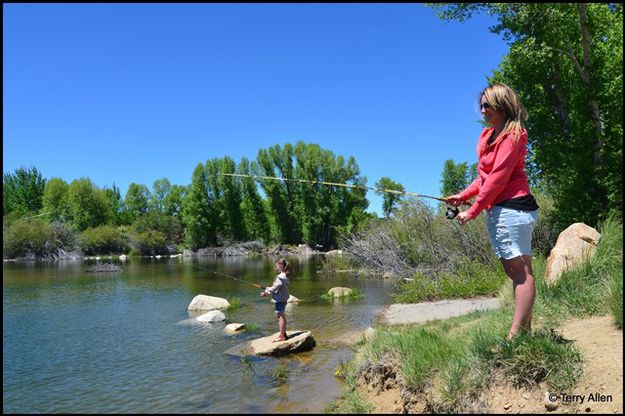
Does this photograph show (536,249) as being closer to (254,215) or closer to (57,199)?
(254,215)

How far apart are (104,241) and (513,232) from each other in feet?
191

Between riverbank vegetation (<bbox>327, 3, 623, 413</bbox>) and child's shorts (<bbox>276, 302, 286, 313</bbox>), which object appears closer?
riverbank vegetation (<bbox>327, 3, 623, 413</bbox>)

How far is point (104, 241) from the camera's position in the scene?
2223 inches

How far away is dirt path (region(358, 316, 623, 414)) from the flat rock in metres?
4.08

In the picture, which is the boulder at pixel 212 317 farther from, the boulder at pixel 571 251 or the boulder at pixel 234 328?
the boulder at pixel 571 251

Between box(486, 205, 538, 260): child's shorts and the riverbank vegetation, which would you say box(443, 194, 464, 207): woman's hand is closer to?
box(486, 205, 538, 260): child's shorts

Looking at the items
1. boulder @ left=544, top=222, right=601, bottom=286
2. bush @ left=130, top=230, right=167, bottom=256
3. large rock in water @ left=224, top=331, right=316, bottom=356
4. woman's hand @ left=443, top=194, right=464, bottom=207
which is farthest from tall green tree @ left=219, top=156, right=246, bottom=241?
woman's hand @ left=443, top=194, right=464, bottom=207

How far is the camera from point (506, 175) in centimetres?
437

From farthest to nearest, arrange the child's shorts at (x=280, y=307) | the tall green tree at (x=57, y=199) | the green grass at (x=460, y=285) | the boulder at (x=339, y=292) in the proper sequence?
1. the tall green tree at (x=57, y=199)
2. the boulder at (x=339, y=292)
3. the green grass at (x=460, y=285)
4. the child's shorts at (x=280, y=307)

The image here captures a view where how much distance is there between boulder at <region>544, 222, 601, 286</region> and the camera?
723 centimetres

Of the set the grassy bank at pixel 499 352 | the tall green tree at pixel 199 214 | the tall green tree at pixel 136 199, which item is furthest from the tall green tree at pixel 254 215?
the grassy bank at pixel 499 352

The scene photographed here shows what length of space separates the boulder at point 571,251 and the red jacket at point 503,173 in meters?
2.98

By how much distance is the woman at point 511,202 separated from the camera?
4332 millimetres

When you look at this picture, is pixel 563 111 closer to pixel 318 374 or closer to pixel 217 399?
pixel 318 374
